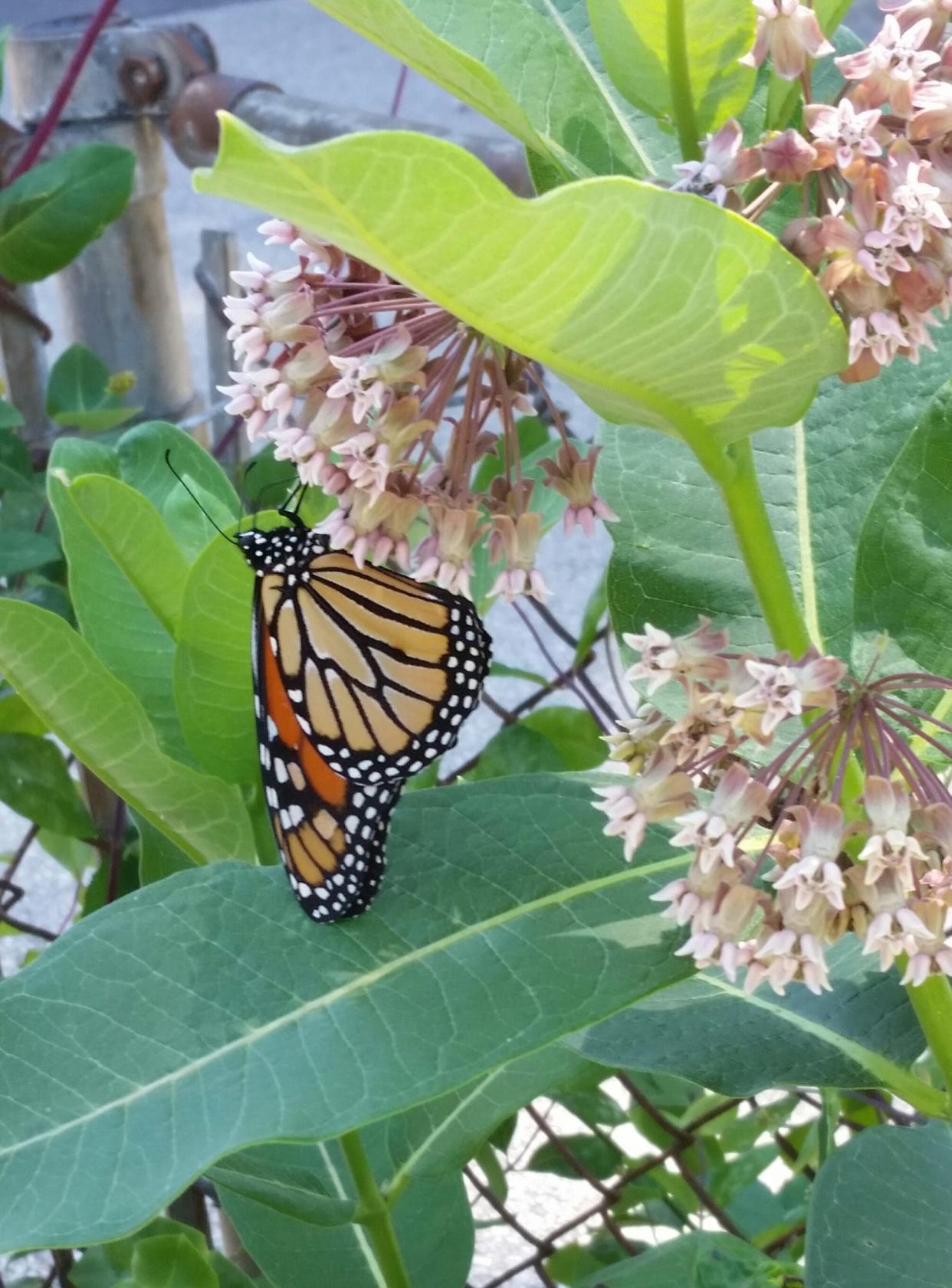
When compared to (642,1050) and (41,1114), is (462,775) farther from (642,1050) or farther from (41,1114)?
(41,1114)

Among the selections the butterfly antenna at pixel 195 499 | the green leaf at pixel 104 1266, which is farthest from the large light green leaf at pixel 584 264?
the green leaf at pixel 104 1266

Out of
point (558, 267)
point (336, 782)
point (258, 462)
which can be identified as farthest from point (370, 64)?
point (558, 267)

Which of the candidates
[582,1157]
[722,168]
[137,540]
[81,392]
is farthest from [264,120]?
[582,1157]

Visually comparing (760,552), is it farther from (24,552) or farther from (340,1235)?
(24,552)

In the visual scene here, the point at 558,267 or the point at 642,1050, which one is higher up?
the point at 558,267

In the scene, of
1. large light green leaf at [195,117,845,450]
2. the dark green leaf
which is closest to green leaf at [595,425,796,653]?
large light green leaf at [195,117,845,450]
